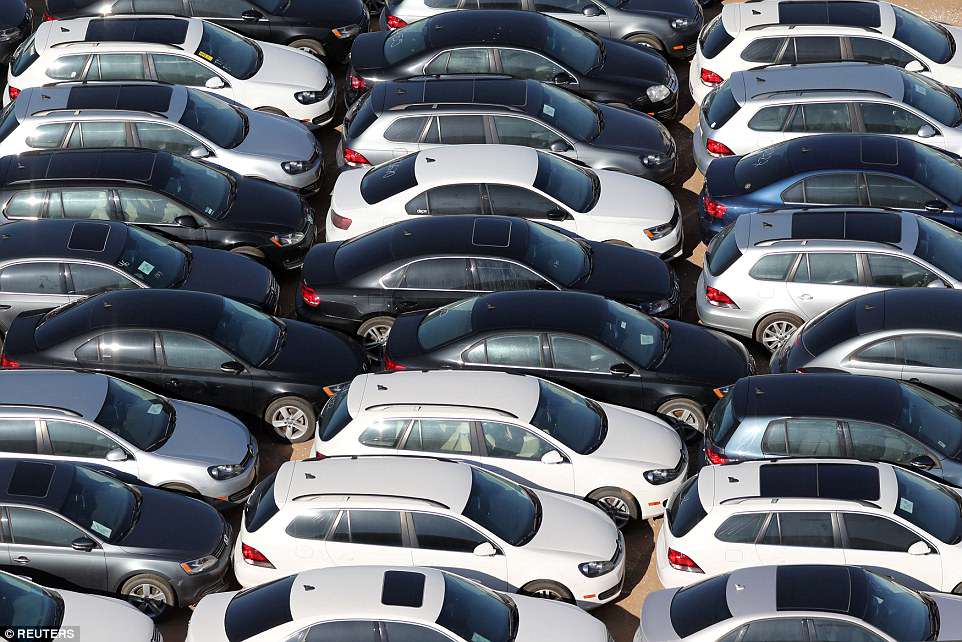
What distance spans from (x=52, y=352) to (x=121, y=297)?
3.10 ft

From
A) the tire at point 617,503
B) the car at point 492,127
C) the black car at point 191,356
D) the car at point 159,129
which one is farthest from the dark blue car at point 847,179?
the car at point 159,129

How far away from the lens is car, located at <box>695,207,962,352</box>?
14.9 meters

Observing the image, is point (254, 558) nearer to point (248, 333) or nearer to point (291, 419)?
point (291, 419)

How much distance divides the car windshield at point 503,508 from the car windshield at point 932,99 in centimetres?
830

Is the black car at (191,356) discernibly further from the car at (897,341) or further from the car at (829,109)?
the car at (829,109)

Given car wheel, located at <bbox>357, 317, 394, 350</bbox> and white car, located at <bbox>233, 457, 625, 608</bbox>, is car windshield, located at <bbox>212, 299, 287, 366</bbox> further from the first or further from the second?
white car, located at <bbox>233, 457, 625, 608</bbox>

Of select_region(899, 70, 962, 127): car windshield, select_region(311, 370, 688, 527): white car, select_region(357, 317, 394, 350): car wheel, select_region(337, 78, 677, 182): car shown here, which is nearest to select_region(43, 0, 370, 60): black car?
select_region(337, 78, 677, 182): car

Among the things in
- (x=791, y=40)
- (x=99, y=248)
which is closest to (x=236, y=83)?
(x=99, y=248)

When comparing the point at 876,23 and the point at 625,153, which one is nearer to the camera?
the point at 625,153

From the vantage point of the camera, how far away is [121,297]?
48.2 feet

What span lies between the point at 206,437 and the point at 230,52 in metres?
7.46

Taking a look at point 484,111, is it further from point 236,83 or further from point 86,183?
point 86,183

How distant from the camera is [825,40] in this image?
734 inches

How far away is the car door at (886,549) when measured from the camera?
11.7m
